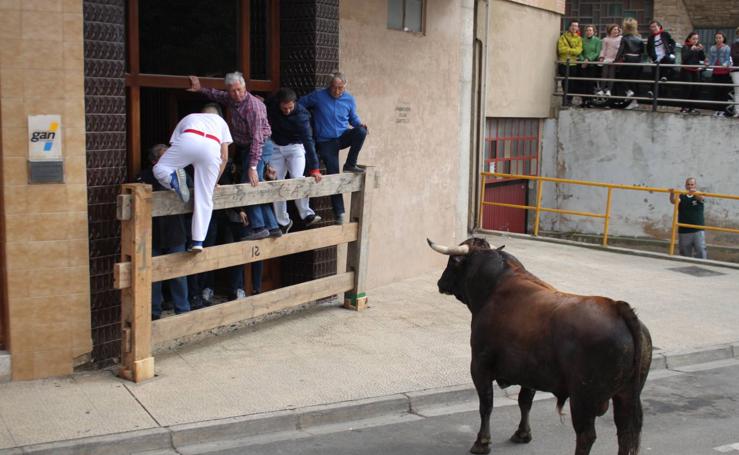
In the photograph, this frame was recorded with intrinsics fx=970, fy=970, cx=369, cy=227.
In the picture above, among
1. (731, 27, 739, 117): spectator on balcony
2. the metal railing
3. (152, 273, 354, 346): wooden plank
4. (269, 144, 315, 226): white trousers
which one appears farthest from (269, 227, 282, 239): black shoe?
(731, 27, 739, 117): spectator on balcony

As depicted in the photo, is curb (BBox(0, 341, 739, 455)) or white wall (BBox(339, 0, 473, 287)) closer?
curb (BBox(0, 341, 739, 455))

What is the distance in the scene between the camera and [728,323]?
489 inches

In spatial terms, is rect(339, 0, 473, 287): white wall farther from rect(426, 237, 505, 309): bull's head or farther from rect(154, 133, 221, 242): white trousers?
rect(426, 237, 505, 309): bull's head

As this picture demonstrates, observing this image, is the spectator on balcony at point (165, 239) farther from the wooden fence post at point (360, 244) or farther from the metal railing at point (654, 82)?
the metal railing at point (654, 82)

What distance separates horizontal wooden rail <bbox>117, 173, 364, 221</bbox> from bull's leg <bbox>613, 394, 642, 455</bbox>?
4324 mm

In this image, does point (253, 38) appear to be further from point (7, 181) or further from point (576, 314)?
point (576, 314)

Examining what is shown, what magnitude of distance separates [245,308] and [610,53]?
15.1 m

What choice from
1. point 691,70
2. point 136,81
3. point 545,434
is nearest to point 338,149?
point 136,81

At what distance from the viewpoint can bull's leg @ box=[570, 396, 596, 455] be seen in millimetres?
6648

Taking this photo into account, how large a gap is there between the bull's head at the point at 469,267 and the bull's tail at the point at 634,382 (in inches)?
48.6

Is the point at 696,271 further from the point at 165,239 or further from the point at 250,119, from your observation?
the point at 165,239

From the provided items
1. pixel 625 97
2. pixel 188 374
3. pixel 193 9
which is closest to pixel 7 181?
pixel 188 374

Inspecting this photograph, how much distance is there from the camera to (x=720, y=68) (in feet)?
68.6

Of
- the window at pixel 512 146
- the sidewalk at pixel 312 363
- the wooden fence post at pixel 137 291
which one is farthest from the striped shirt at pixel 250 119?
the window at pixel 512 146
